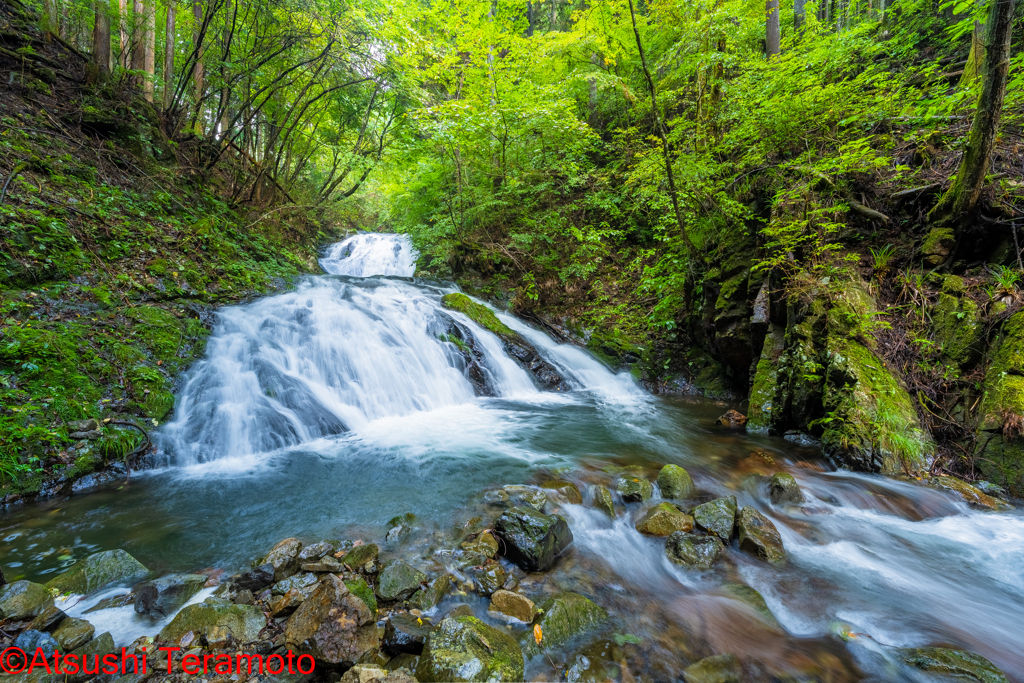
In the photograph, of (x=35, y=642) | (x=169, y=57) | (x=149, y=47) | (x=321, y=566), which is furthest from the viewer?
(x=149, y=47)

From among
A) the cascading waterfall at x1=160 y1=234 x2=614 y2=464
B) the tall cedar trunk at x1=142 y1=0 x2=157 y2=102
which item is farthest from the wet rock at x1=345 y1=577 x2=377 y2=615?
the tall cedar trunk at x1=142 y1=0 x2=157 y2=102

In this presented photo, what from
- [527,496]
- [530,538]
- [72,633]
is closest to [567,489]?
[527,496]

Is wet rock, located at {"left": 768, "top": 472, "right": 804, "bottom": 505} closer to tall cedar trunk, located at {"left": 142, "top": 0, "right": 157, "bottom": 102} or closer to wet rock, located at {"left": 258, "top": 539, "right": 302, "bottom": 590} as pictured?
wet rock, located at {"left": 258, "top": 539, "right": 302, "bottom": 590}

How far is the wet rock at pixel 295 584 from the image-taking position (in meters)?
2.50

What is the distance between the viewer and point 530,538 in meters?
2.93

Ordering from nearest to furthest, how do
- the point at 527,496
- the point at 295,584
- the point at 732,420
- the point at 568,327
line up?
the point at 295,584 → the point at 527,496 → the point at 732,420 → the point at 568,327

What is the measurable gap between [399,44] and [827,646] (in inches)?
486

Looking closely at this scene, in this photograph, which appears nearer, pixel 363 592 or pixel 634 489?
pixel 363 592

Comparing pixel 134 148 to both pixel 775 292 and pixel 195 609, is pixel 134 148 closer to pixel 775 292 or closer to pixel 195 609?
pixel 195 609

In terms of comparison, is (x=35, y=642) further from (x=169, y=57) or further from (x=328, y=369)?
(x=169, y=57)

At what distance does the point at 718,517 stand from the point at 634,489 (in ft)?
2.51

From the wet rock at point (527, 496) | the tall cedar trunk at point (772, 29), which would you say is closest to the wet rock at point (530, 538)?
the wet rock at point (527, 496)

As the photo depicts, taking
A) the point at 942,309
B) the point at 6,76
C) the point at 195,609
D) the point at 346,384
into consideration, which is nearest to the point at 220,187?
the point at 6,76

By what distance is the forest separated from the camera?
2834 mm
